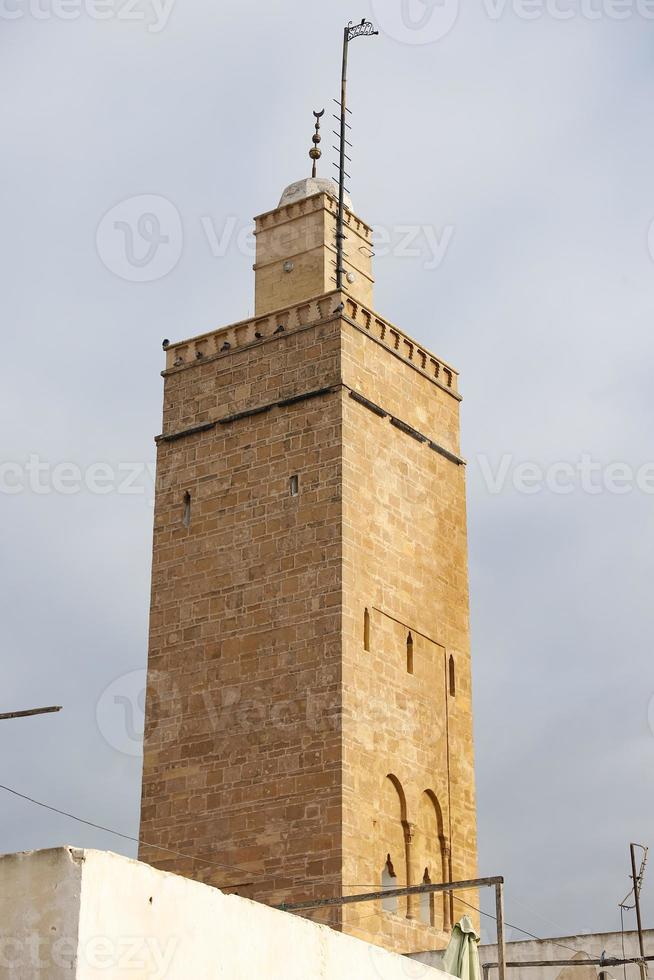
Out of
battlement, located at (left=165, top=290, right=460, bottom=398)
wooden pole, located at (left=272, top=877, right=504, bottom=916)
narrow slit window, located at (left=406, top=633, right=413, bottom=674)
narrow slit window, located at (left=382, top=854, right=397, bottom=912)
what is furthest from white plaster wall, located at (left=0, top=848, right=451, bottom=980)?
battlement, located at (left=165, top=290, right=460, bottom=398)

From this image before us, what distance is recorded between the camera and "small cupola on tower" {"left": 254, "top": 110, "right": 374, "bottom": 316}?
21.8 meters

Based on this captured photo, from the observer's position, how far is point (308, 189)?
22969 millimetres

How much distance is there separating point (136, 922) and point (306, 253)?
13295 mm

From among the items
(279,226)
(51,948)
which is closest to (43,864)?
(51,948)

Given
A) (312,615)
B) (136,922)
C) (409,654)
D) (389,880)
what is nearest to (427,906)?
(389,880)

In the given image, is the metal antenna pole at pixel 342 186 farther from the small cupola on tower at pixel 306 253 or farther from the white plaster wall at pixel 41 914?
the white plaster wall at pixel 41 914

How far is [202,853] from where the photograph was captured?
19000mm

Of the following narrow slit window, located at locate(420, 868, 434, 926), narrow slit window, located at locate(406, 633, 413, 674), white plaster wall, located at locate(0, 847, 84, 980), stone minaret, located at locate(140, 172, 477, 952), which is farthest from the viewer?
narrow slit window, located at locate(406, 633, 413, 674)

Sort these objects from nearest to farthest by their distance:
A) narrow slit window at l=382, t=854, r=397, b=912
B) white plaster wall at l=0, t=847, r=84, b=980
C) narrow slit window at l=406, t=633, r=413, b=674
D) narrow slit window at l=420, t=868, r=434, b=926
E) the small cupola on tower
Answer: white plaster wall at l=0, t=847, r=84, b=980 → narrow slit window at l=382, t=854, r=397, b=912 → narrow slit window at l=420, t=868, r=434, b=926 → narrow slit window at l=406, t=633, r=413, b=674 → the small cupola on tower

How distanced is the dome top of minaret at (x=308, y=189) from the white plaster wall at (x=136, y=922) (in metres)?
13.2

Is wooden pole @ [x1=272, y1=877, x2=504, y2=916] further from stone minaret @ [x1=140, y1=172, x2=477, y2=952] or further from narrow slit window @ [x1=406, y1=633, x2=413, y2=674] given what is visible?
narrow slit window @ [x1=406, y1=633, x2=413, y2=674]

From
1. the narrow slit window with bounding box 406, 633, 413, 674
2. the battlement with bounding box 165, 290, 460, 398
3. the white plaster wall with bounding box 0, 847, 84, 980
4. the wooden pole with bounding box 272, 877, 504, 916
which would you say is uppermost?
the battlement with bounding box 165, 290, 460, 398

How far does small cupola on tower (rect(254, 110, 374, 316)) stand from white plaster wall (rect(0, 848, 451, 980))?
11638 millimetres

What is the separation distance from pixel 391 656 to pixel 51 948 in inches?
409
